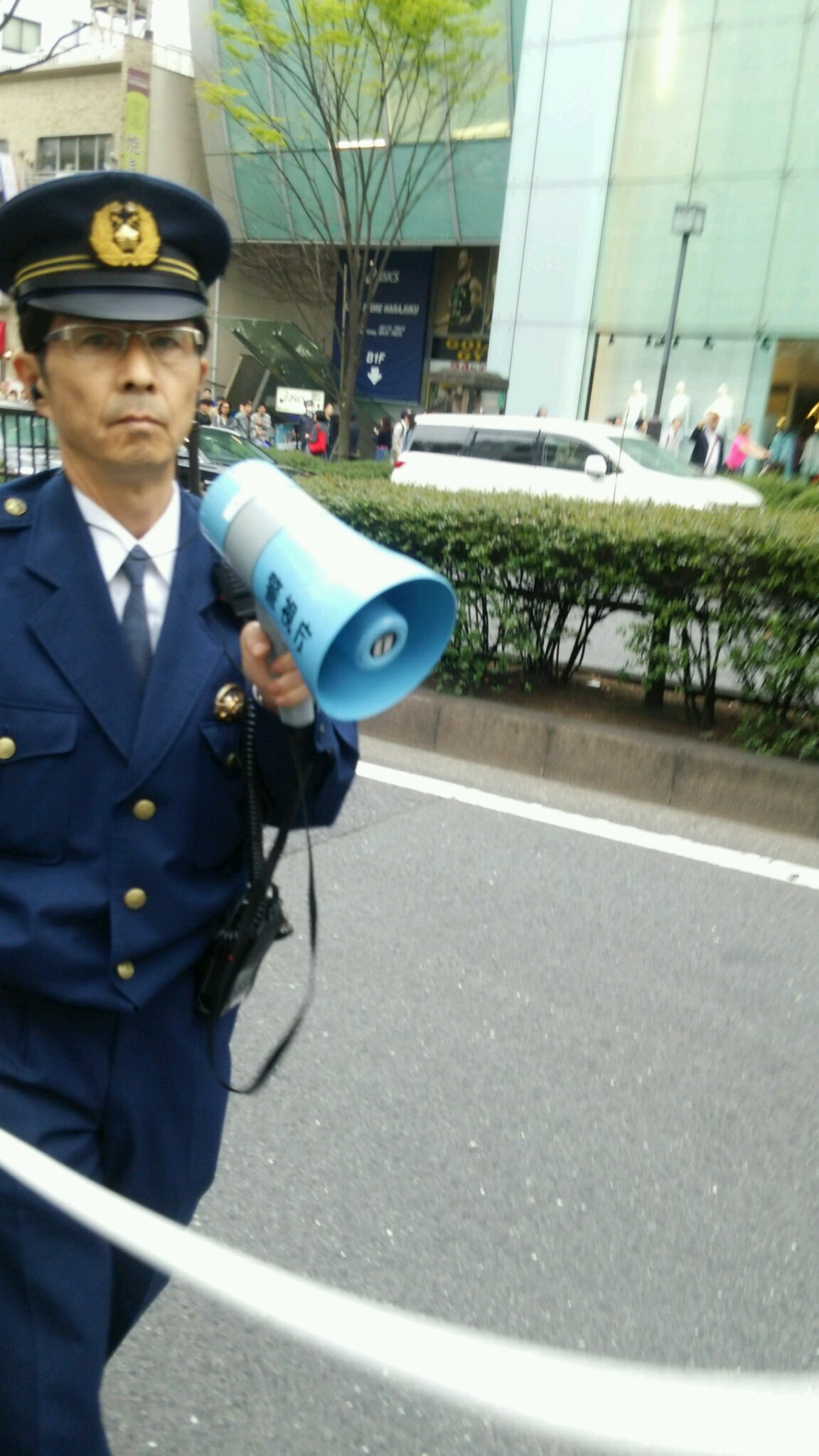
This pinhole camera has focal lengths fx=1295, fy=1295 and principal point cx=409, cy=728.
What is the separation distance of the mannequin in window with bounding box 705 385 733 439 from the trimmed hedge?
48.4ft

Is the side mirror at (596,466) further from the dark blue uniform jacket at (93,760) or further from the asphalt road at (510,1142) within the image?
the dark blue uniform jacket at (93,760)

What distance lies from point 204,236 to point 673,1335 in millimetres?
2234

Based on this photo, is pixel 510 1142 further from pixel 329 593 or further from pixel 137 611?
pixel 329 593

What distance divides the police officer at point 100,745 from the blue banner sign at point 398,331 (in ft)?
105

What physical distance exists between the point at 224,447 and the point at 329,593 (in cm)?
1508

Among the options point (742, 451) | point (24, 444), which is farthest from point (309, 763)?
point (742, 451)

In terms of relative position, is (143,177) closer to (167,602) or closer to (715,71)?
(167,602)

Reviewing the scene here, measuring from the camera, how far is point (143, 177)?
5.42ft

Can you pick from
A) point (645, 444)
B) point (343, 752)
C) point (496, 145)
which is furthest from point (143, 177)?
point (496, 145)

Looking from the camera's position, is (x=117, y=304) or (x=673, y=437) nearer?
(x=117, y=304)

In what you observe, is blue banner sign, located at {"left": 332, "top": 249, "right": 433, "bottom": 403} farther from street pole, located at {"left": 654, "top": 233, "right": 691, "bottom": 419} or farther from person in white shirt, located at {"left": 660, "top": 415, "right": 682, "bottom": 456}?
person in white shirt, located at {"left": 660, "top": 415, "right": 682, "bottom": 456}

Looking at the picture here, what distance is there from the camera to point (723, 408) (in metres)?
21.2

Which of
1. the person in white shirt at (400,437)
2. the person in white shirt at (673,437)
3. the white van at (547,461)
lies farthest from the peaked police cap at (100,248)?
the person in white shirt at (400,437)

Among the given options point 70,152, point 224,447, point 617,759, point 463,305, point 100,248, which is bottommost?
point 617,759
